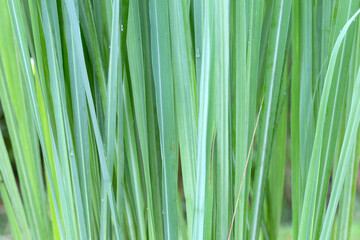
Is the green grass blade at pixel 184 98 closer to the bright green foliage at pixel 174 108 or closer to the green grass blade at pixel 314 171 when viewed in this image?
the bright green foliage at pixel 174 108

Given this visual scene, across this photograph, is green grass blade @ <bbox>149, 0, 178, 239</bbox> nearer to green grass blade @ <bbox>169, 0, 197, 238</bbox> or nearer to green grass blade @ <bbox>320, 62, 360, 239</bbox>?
green grass blade @ <bbox>169, 0, 197, 238</bbox>

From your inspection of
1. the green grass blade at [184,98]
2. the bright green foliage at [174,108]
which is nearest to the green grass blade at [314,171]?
the bright green foliage at [174,108]

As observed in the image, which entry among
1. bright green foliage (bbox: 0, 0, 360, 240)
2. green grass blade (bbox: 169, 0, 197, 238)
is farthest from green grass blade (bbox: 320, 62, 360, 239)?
green grass blade (bbox: 169, 0, 197, 238)

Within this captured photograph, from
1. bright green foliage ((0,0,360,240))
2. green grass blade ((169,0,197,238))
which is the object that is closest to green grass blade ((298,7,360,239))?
bright green foliage ((0,0,360,240))

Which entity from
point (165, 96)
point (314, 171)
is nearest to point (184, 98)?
point (165, 96)

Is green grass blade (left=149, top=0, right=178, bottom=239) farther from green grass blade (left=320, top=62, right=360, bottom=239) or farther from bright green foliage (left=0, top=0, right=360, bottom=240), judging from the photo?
green grass blade (left=320, top=62, right=360, bottom=239)

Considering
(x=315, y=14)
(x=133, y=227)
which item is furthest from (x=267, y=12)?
(x=133, y=227)

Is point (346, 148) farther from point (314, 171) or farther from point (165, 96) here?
point (165, 96)

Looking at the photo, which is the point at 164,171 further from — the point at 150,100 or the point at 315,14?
the point at 315,14
